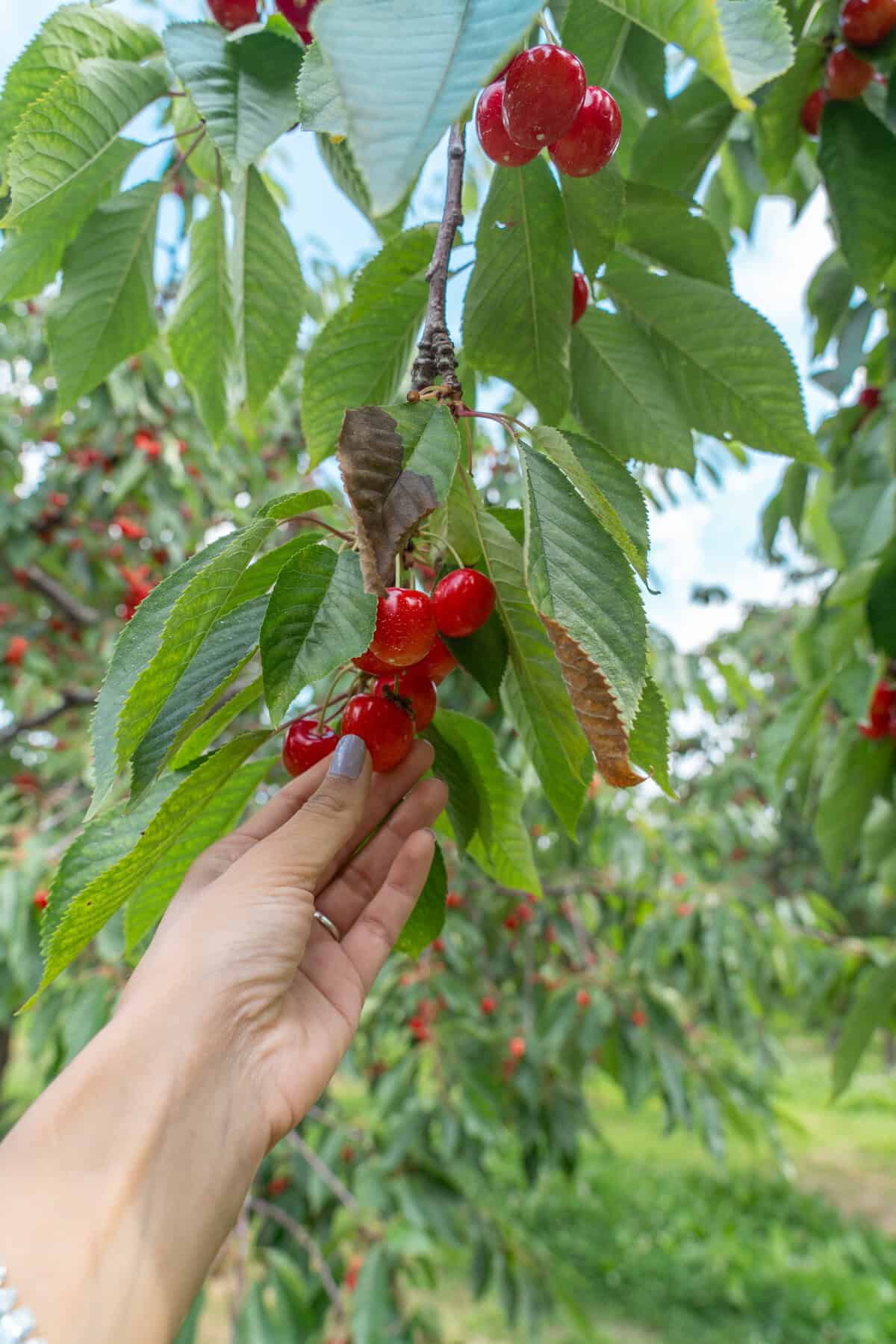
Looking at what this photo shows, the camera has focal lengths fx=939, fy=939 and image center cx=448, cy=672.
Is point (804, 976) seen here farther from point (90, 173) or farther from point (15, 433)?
point (15, 433)

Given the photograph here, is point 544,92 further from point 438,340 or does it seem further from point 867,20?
point 867,20

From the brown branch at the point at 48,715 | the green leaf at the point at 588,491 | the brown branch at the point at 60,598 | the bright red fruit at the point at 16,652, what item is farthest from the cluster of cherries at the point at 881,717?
the bright red fruit at the point at 16,652

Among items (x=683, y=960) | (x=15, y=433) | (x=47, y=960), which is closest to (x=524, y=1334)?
(x=683, y=960)

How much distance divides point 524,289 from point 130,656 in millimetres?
449

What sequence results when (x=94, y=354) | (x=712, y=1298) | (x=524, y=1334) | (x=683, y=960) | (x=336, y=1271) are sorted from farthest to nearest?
(x=712, y=1298), (x=524, y=1334), (x=683, y=960), (x=336, y=1271), (x=94, y=354)

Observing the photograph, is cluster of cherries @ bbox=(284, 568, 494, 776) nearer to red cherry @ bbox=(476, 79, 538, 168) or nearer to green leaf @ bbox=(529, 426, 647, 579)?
green leaf @ bbox=(529, 426, 647, 579)

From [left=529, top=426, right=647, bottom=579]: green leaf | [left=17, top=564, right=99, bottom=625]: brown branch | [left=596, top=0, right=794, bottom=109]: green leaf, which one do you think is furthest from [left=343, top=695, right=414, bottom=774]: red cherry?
[left=17, top=564, right=99, bottom=625]: brown branch

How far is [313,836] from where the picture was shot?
0.75 m

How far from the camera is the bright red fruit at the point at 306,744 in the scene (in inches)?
29.9

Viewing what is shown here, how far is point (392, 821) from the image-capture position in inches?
33.4

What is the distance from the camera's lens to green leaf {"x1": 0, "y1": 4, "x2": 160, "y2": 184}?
0.79 metres

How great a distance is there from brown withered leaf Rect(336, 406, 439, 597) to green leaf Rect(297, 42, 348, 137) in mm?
198

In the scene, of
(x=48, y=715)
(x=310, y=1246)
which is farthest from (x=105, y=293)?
(x=310, y=1246)

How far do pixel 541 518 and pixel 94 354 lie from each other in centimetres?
61
